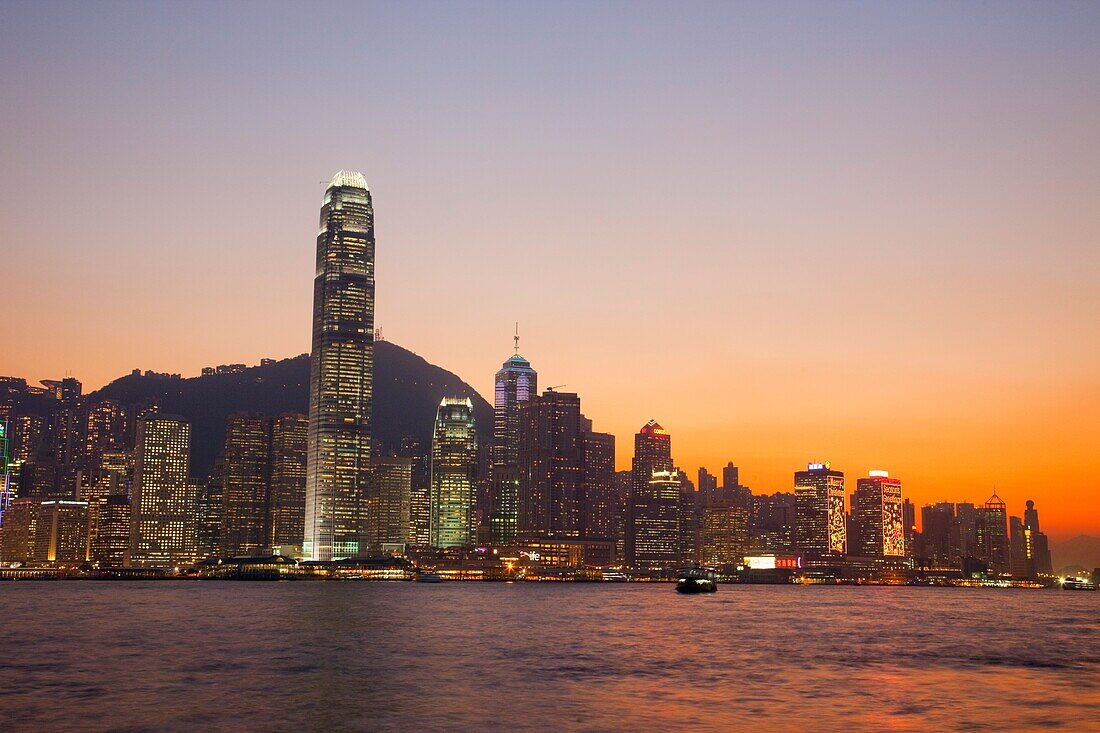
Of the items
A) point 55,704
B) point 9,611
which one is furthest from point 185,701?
point 9,611

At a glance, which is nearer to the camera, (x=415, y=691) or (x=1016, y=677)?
(x=415, y=691)

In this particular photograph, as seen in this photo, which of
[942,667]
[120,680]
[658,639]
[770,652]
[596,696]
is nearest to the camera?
[596,696]

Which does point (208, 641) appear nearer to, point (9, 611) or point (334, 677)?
point (334, 677)

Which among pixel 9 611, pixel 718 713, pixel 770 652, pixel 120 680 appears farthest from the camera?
pixel 9 611

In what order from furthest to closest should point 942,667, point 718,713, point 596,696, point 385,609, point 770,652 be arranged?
point 385,609 < point 770,652 < point 942,667 < point 596,696 < point 718,713

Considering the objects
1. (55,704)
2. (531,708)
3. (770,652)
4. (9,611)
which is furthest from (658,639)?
(9,611)

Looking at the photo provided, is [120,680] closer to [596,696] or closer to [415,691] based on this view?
[415,691]
